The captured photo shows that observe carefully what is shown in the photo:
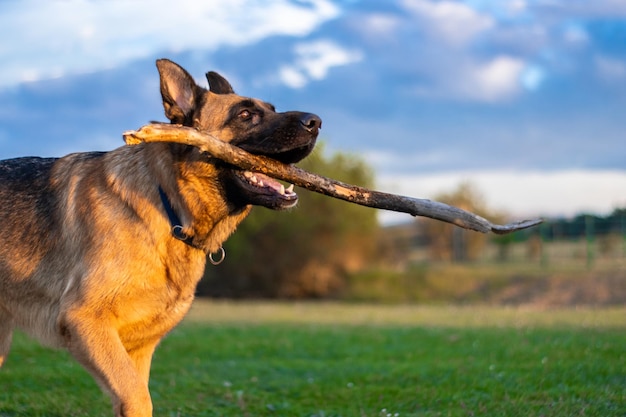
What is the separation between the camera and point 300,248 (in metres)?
39.5

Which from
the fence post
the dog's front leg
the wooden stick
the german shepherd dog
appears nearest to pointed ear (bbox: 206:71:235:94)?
the german shepherd dog

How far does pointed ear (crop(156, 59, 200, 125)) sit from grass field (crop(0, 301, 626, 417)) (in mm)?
3508

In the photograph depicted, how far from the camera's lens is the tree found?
3950 centimetres

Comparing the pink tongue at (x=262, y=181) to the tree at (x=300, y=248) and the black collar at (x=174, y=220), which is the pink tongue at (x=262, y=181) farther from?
the tree at (x=300, y=248)

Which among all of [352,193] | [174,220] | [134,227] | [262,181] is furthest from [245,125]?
[134,227]

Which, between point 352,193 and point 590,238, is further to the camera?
point 590,238

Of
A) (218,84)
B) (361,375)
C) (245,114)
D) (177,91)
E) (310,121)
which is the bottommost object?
(361,375)

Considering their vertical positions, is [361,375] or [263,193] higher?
[263,193]

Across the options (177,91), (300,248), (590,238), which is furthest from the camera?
(300,248)

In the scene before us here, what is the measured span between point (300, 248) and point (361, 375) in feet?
93.4

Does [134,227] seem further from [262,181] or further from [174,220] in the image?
[262,181]

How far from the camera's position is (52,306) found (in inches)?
277

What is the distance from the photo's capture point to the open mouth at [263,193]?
696cm

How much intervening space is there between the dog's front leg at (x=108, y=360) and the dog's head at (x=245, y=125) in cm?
161
